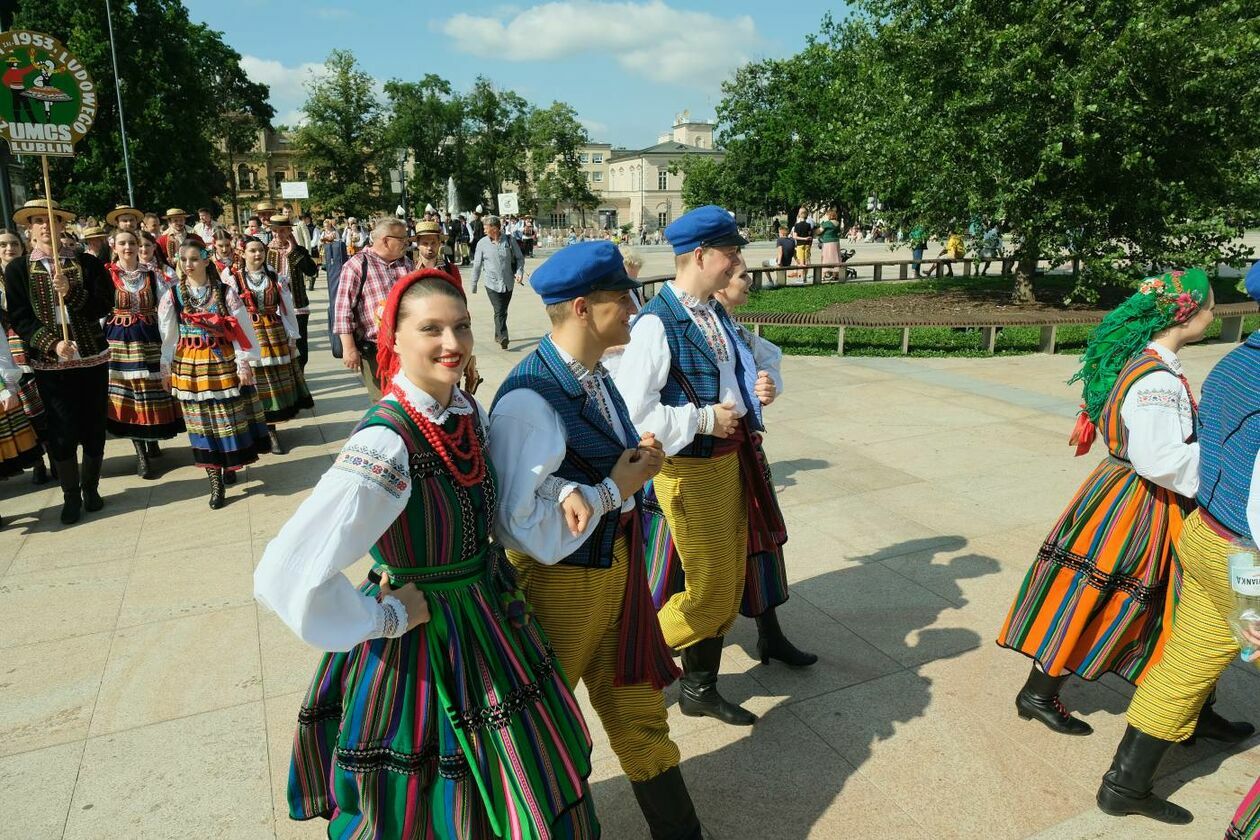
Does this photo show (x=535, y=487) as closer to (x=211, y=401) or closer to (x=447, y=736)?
(x=447, y=736)

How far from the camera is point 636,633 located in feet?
8.15

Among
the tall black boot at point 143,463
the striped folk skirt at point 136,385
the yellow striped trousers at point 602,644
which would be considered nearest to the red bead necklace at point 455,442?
the yellow striped trousers at point 602,644

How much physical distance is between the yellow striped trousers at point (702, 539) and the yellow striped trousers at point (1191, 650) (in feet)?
4.62

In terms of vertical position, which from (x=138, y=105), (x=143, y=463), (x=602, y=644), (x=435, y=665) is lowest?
(x=143, y=463)

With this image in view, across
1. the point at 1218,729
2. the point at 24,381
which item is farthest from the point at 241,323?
the point at 1218,729

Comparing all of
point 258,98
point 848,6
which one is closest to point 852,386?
point 848,6

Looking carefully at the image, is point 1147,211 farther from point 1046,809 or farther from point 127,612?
point 127,612

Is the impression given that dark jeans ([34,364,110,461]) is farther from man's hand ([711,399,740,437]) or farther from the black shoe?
man's hand ([711,399,740,437])

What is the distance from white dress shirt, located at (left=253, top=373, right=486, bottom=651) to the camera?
181cm

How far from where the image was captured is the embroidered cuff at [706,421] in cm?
309

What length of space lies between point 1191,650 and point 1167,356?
0.96 meters

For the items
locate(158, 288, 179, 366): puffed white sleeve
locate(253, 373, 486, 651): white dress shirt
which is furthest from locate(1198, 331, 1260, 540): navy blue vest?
locate(158, 288, 179, 366): puffed white sleeve

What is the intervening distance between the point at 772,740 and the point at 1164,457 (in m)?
1.71

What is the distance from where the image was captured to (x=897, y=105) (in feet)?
45.1
